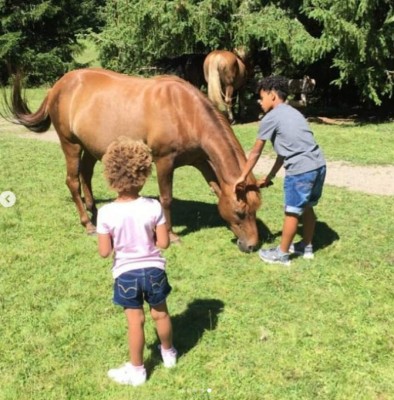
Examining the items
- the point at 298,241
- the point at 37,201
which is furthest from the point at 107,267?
the point at 37,201

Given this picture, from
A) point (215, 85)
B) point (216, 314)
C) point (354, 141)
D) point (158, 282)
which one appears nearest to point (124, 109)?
point (216, 314)

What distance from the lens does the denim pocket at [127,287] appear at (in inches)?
123

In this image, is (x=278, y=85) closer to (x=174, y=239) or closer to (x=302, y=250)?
(x=302, y=250)

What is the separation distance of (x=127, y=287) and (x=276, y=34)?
1088cm

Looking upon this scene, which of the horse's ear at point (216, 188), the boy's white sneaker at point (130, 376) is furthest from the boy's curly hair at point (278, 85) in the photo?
the boy's white sneaker at point (130, 376)

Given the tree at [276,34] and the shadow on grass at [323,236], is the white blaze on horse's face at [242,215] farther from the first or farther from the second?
the tree at [276,34]

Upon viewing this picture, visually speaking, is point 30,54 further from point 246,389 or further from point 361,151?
point 246,389

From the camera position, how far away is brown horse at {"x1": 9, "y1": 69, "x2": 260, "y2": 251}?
5266 millimetres

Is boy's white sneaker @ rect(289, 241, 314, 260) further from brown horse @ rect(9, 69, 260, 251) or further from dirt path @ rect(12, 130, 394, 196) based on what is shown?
dirt path @ rect(12, 130, 394, 196)

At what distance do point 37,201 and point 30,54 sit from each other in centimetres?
1680

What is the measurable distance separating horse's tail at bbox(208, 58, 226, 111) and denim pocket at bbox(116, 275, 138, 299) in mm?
10912

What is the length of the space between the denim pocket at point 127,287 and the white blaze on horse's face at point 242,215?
2.19m

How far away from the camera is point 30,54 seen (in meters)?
22.2

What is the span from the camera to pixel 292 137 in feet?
15.4
